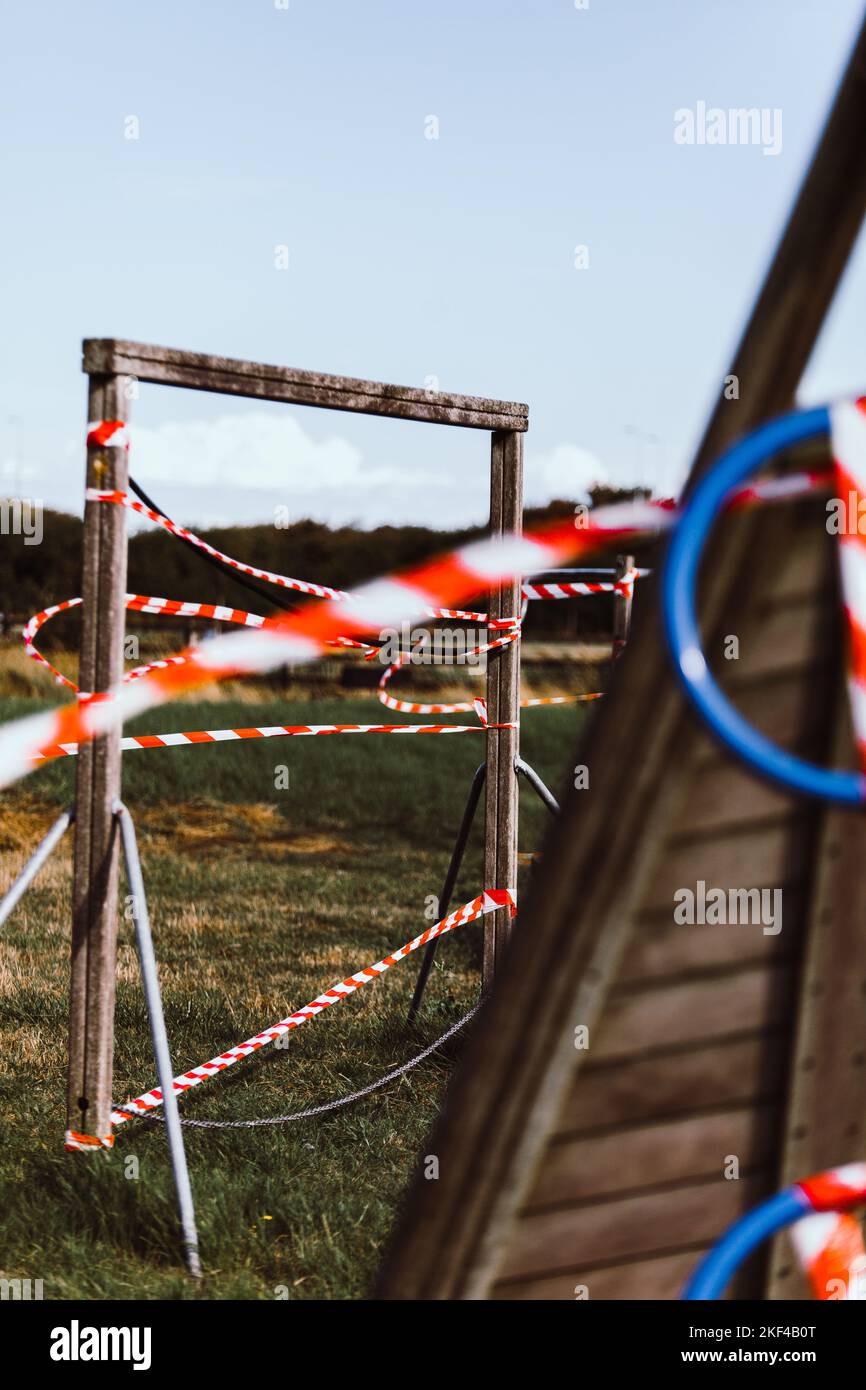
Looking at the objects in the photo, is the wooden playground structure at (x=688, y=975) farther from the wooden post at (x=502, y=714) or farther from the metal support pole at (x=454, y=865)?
the metal support pole at (x=454, y=865)

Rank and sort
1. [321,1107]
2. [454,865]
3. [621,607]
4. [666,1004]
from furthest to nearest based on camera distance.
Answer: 1. [621,607]
2. [454,865]
3. [321,1107]
4. [666,1004]

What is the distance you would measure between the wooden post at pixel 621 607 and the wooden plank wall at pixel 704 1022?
7327 millimetres

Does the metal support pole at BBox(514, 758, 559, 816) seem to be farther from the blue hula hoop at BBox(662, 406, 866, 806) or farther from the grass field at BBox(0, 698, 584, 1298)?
the blue hula hoop at BBox(662, 406, 866, 806)

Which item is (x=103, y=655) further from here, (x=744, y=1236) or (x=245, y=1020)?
(x=245, y=1020)

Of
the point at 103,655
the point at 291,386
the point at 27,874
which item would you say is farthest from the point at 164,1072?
the point at 291,386

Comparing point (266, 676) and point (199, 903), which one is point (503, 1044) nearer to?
point (199, 903)

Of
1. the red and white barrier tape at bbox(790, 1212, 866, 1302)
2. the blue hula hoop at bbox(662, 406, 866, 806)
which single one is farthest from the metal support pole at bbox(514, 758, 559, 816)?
the blue hula hoop at bbox(662, 406, 866, 806)

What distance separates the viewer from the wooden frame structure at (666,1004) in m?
2.05

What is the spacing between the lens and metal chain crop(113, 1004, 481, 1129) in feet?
15.4

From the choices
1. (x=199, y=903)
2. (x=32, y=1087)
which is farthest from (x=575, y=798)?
(x=199, y=903)

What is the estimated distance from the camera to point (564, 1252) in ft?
7.43

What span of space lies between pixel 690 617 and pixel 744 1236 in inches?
37.9

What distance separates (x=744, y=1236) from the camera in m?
2.20
